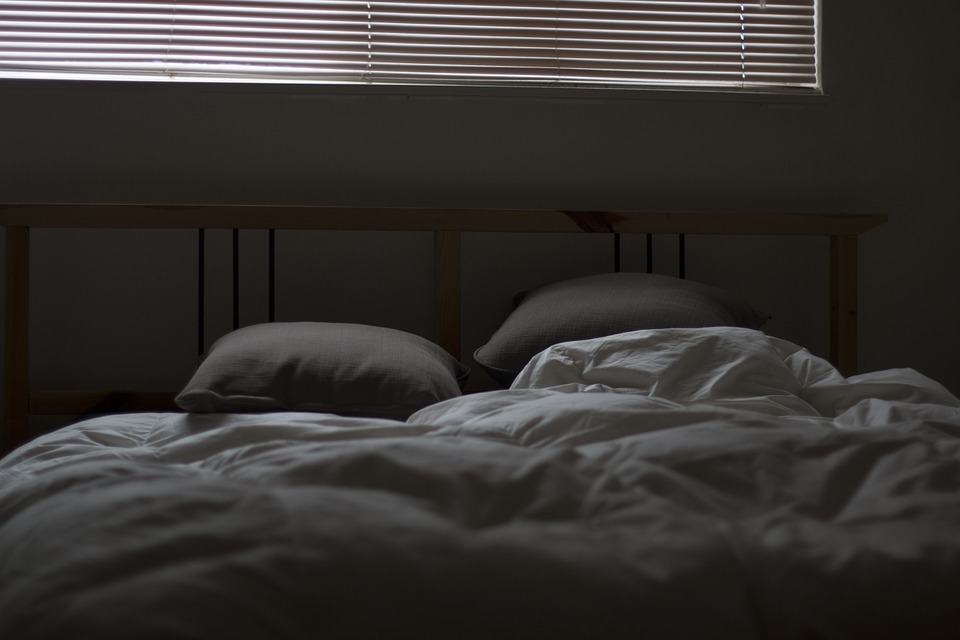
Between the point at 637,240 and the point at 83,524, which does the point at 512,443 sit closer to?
the point at 83,524

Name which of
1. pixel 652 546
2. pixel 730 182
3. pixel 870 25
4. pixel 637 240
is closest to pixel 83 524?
pixel 652 546

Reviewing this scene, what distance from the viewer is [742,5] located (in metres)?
2.13

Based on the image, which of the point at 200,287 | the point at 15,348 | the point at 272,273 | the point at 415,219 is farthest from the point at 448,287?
the point at 15,348

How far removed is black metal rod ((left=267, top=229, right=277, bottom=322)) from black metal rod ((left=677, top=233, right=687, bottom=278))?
40.5 inches

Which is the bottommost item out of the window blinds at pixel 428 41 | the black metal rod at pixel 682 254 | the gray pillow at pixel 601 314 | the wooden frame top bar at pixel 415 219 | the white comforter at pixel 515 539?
the white comforter at pixel 515 539

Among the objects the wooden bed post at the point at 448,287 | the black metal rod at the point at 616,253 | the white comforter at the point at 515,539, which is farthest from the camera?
the black metal rod at the point at 616,253

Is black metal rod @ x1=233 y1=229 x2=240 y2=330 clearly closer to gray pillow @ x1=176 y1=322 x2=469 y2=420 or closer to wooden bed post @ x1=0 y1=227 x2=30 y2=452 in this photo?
wooden bed post @ x1=0 y1=227 x2=30 y2=452

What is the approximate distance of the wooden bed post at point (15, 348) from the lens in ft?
5.56

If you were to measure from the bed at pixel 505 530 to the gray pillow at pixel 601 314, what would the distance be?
1.88ft

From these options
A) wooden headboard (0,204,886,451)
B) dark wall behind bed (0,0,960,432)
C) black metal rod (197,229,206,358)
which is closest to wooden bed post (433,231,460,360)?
wooden headboard (0,204,886,451)

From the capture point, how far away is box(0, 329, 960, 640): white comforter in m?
0.48

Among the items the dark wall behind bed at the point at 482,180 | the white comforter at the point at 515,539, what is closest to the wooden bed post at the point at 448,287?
the dark wall behind bed at the point at 482,180

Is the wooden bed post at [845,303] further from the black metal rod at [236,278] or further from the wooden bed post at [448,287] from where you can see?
the black metal rod at [236,278]

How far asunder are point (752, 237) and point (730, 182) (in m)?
0.16
